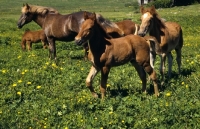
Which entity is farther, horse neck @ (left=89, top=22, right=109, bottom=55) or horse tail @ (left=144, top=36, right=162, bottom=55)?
horse tail @ (left=144, top=36, right=162, bottom=55)

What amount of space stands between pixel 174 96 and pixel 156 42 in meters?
1.95

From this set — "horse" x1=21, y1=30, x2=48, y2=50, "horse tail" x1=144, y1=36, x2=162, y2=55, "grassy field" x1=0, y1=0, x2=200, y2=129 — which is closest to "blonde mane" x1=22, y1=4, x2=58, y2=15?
"grassy field" x1=0, y1=0, x2=200, y2=129

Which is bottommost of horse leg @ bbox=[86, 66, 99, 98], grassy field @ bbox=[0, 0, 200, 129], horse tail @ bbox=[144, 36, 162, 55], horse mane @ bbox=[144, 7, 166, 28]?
grassy field @ bbox=[0, 0, 200, 129]

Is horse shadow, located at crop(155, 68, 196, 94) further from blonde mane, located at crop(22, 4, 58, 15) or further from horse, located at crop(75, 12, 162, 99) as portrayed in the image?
blonde mane, located at crop(22, 4, 58, 15)

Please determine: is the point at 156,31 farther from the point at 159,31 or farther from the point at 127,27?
the point at 127,27

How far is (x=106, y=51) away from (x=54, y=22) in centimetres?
715

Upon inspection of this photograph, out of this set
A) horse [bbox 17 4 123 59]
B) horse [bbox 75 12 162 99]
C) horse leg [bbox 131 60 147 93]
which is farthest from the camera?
horse [bbox 17 4 123 59]

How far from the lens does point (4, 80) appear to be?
11.6m

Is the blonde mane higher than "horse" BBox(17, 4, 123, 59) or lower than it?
higher

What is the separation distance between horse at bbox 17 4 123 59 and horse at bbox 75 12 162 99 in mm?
5852

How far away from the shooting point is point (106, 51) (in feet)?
31.6

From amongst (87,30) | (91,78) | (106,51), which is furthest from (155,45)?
(87,30)

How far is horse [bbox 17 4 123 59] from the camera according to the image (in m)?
15.8

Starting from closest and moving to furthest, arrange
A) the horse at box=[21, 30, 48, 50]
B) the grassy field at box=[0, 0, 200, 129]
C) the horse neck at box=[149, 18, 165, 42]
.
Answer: the grassy field at box=[0, 0, 200, 129]
the horse neck at box=[149, 18, 165, 42]
the horse at box=[21, 30, 48, 50]
